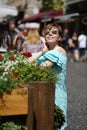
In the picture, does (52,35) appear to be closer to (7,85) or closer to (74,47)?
(7,85)

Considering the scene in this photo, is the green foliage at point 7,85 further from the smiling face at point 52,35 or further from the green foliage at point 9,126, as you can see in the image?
the smiling face at point 52,35

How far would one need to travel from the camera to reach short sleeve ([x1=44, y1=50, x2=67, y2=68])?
19.6 feet


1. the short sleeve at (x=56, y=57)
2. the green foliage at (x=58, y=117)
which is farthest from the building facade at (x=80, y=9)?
the green foliage at (x=58, y=117)

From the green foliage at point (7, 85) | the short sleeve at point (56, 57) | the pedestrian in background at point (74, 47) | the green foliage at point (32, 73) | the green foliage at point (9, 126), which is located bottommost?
the green foliage at point (9, 126)

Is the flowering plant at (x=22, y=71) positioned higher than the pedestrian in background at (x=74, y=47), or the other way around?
the pedestrian in background at (x=74, y=47)

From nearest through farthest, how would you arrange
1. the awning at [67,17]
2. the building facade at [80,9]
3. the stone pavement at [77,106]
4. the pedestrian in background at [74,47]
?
the stone pavement at [77,106] < the pedestrian in background at [74,47] < the awning at [67,17] < the building facade at [80,9]

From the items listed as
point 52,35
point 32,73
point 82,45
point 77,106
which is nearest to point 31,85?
point 32,73

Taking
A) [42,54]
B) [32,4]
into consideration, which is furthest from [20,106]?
[32,4]

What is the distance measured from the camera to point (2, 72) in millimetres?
5406

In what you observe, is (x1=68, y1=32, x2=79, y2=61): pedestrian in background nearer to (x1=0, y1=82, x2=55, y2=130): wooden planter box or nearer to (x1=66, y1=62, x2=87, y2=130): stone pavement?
(x1=66, y1=62, x2=87, y2=130): stone pavement

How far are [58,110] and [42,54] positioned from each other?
73cm

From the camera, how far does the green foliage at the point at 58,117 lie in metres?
5.64

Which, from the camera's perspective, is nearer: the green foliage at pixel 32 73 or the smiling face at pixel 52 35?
the green foliage at pixel 32 73

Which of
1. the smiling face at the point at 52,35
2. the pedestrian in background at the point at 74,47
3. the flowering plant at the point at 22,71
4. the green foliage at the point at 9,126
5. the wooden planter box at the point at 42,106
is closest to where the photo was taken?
the green foliage at the point at 9,126
